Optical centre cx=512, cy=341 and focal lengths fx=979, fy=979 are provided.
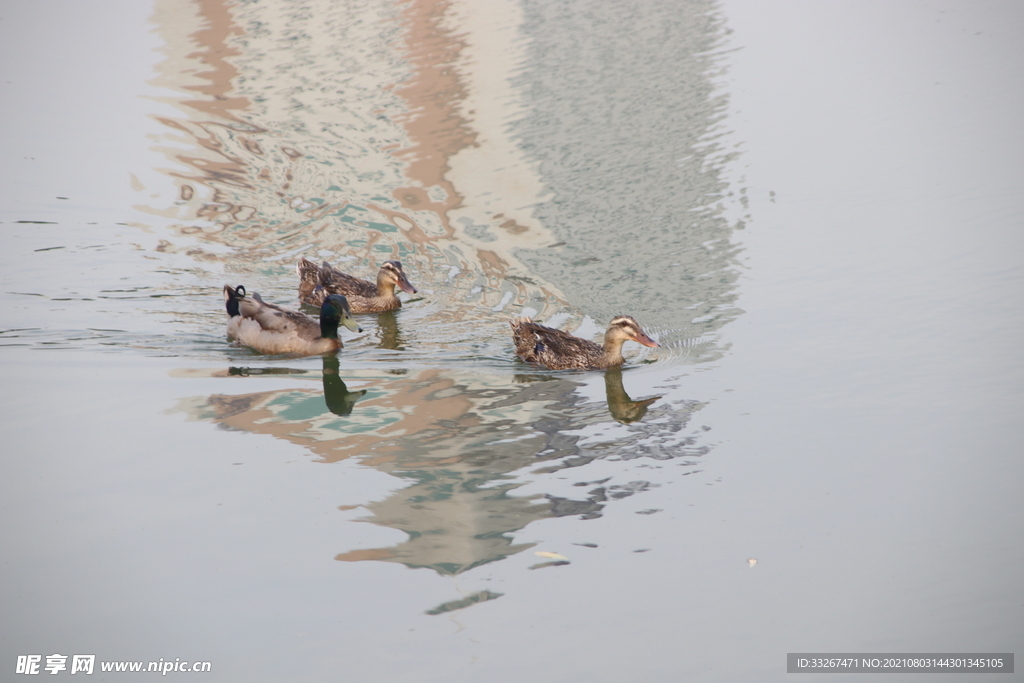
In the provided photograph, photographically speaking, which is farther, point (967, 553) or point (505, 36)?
point (505, 36)

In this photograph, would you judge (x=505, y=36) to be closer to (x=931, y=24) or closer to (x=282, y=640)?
(x=931, y=24)

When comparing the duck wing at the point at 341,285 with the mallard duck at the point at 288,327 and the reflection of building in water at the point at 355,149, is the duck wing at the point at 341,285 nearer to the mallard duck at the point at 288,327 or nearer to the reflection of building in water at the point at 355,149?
the reflection of building in water at the point at 355,149

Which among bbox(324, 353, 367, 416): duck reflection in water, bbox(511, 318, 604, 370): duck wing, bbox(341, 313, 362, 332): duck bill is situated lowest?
bbox(324, 353, 367, 416): duck reflection in water

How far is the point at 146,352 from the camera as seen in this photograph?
1138cm

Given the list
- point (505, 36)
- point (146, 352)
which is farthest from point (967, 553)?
point (505, 36)

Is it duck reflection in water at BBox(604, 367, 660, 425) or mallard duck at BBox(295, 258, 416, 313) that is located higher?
mallard duck at BBox(295, 258, 416, 313)

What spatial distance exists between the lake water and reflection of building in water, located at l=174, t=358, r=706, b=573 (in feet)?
0.13

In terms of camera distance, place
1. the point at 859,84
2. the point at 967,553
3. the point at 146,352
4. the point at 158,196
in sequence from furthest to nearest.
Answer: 1. the point at 859,84
2. the point at 158,196
3. the point at 146,352
4. the point at 967,553

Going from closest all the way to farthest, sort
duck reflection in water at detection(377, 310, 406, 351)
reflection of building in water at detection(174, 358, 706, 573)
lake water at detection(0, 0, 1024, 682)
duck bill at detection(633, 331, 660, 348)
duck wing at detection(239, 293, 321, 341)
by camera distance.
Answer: lake water at detection(0, 0, 1024, 682)
reflection of building in water at detection(174, 358, 706, 573)
duck bill at detection(633, 331, 660, 348)
duck wing at detection(239, 293, 321, 341)
duck reflection in water at detection(377, 310, 406, 351)

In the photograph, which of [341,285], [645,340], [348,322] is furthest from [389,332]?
[645,340]

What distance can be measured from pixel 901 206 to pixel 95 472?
465 inches

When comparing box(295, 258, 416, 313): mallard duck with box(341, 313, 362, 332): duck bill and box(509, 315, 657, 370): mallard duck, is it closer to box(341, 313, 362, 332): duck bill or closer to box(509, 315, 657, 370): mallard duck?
box(341, 313, 362, 332): duck bill

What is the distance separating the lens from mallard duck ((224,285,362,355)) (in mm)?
11508

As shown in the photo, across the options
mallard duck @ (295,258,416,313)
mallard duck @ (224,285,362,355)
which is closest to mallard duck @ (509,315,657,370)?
mallard duck @ (224,285,362,355)
